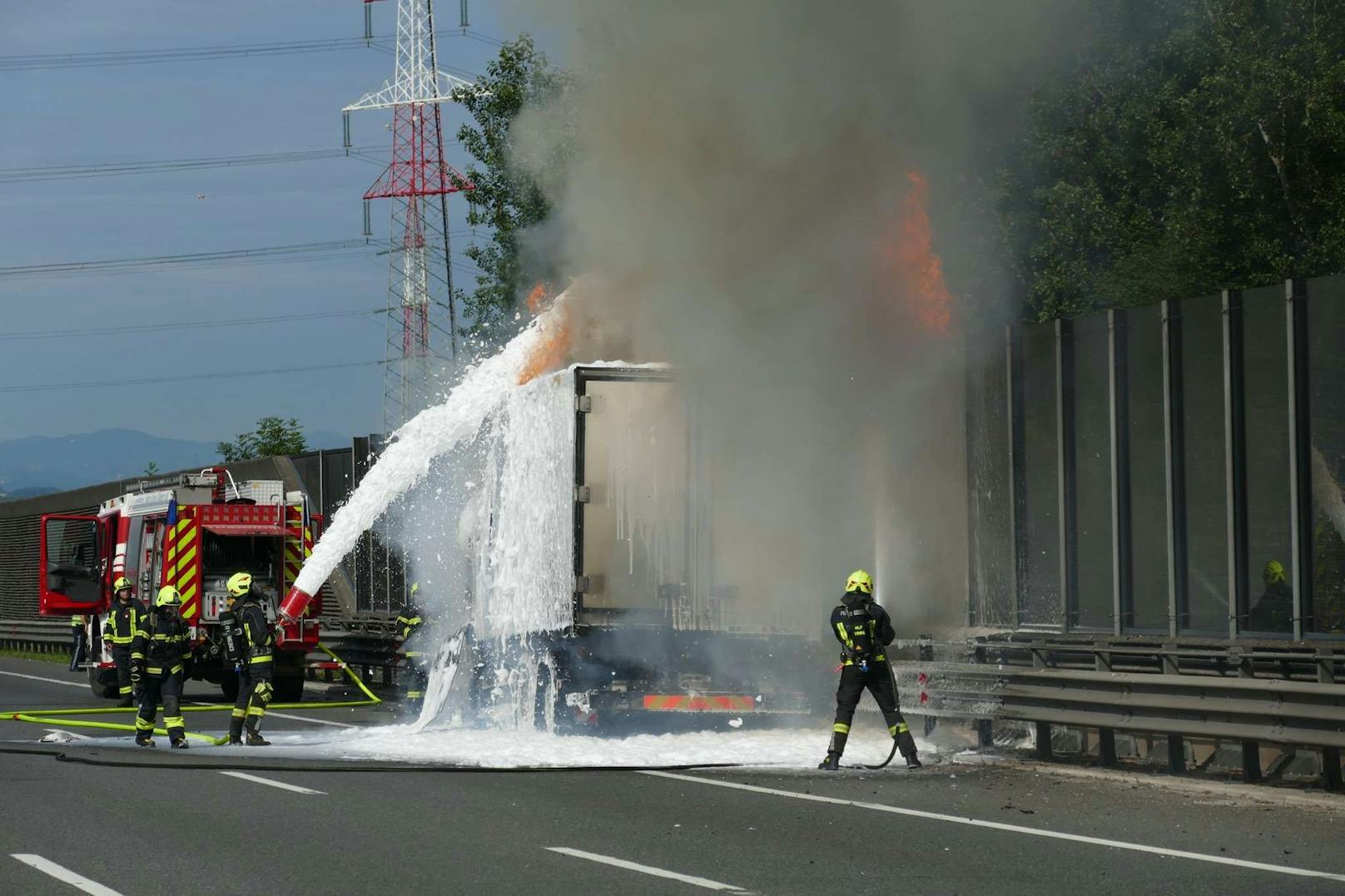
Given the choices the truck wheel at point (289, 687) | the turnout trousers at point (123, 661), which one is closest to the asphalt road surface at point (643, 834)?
the turnout trousers at point (123, 661)

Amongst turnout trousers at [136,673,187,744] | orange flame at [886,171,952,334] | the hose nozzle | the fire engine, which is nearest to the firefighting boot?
the hose nozzle

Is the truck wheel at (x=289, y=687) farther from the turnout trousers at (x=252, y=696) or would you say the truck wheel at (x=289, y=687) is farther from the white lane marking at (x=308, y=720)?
the turnout trousers at (x=252, y=696)

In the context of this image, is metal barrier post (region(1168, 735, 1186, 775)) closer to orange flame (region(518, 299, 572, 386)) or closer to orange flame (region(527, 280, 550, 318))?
orange flame (region(518, 299, 572, 386))

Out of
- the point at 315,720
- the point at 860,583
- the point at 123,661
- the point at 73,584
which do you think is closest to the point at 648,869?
the point at 860,583

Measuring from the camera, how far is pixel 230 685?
2392 cm

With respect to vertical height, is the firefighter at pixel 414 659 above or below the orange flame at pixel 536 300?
below

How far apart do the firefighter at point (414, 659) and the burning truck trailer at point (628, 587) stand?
279 cm

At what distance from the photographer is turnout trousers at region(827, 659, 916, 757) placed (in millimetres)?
13211

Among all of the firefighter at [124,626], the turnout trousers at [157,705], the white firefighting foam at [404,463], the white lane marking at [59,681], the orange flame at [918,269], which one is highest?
the orange flame at [918,269]

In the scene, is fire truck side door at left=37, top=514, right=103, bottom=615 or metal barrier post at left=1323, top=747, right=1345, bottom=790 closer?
metal barrier post at left=1323, top=747, right=1345, bottom=790

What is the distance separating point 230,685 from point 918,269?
11.5 meters

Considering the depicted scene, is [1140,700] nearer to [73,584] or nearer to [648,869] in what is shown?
[648,869]

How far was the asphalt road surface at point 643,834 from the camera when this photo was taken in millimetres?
8422

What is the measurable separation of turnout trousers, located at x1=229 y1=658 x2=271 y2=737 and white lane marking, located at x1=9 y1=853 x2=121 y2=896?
20.5 feet
